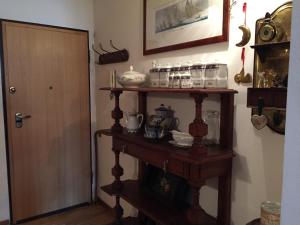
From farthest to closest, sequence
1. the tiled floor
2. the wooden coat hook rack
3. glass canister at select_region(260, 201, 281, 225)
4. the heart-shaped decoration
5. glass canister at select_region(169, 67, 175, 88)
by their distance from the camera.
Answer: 1. the tiled floor
2. the wooden coat hook rack
3. glass canister at select_region(169, 67, 175, 88)
4. the heart-shaped decoration
5. glass canister at select_region(260, 201, 281, 225)

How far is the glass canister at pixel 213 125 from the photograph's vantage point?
1491 millimetres

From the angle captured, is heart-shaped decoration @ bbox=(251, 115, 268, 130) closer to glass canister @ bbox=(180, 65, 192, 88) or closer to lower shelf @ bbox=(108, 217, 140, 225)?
glass canister @ bbox=(180, 65, 192, 88)

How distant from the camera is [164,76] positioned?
5.47 ft

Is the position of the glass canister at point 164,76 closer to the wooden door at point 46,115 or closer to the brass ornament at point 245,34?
the brass ornament at point 245,34

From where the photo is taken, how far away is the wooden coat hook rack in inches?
89.4

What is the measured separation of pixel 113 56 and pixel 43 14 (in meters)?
0.80

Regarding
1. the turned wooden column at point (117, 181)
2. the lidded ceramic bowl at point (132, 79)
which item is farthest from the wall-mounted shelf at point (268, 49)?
the turned wooden column at point (117, 181)

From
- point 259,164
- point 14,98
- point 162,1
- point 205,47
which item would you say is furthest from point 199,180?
point 14,98

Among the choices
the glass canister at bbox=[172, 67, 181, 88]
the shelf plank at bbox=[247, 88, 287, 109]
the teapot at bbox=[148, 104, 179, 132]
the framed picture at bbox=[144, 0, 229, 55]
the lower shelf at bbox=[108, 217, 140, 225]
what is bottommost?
the lower shelf at bbox=[108, 217, 140, 225]

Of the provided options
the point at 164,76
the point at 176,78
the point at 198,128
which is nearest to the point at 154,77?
the point at 164,76

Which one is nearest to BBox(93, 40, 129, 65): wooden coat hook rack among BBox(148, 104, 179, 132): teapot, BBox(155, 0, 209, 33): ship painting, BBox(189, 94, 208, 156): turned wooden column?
BBox(155, 0, 209, 33): ship painting

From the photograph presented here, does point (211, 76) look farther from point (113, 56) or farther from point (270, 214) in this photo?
point (113, 56)

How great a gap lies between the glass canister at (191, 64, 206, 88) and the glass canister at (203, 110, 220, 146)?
17 cm

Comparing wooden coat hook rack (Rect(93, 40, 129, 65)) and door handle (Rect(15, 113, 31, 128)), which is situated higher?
wooden coat hook rack (Rect(93, 40, 129, 65))
